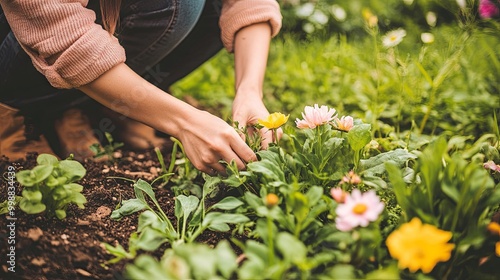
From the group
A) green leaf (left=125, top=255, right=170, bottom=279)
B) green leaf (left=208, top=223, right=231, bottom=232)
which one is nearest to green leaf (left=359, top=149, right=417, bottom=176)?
green leaf (left=208, top=223, right=231, bottom=232)

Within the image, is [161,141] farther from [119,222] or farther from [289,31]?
[289,31]

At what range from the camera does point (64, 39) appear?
1240 mm

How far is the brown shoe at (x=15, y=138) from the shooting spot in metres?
1.62

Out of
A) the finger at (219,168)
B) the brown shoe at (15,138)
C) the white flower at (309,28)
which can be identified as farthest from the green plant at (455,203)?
the white flower at (309,28)

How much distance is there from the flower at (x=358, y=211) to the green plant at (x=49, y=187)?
2.10ft

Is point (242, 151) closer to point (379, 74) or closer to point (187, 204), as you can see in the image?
point (187, 204)

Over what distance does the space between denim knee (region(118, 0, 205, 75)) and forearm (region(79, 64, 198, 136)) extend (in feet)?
1.31

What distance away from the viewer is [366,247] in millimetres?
956

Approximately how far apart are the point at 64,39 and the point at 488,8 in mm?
1768

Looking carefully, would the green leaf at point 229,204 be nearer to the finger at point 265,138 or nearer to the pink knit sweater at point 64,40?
the finger at point 265,138

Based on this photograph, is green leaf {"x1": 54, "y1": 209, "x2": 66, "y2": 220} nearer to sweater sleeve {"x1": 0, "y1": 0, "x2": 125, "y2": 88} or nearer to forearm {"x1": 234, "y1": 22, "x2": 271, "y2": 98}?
sweater sleeve {"x1": 0, "y1": 0, "x2": 125, "y2": 88}

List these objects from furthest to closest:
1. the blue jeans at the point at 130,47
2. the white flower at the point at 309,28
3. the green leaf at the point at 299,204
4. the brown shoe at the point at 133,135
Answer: the white flower at the point at 309,28 → the brown shoe at the point at 133,135 → the blue jeans at the point at 130,47 → the green leaf at the point at 299,204

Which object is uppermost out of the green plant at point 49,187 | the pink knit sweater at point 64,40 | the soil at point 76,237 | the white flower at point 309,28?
the white flower at point 309,28

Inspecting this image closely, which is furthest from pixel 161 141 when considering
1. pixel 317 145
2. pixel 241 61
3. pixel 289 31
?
pixel 289 31
